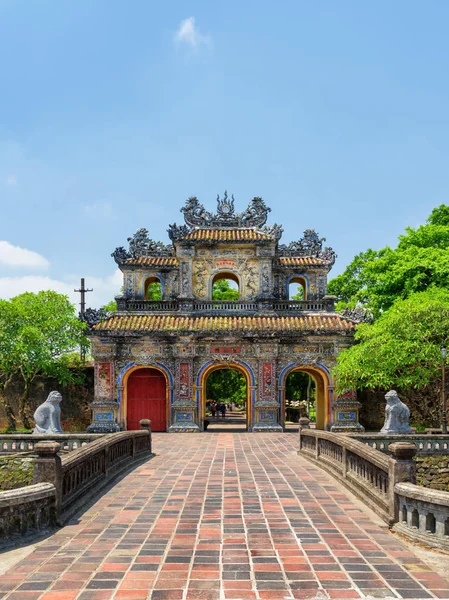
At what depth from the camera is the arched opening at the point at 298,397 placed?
3475 cm

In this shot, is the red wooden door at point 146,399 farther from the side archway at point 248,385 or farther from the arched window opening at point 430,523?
the arched window opening at point 430,523

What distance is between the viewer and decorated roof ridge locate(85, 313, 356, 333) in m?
25.0

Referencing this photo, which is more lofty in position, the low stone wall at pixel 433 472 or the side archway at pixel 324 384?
the side archway at pixel 324 384

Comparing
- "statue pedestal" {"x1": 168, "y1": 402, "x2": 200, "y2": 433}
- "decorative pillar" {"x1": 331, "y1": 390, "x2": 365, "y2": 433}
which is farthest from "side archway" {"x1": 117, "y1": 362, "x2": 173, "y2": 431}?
"decorative pillar" {"x1": 331, "y1": 390, "x2": 365, "y2": 433}

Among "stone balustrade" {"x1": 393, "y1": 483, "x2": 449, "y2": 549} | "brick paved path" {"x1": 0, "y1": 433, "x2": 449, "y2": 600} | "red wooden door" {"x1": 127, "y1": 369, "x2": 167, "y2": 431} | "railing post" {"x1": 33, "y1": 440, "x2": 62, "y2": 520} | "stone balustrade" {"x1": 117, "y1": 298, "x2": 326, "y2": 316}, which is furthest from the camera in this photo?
"stone balustrade" {"x1": 117, "y1": 298, "x2": 326, "y2": 316}

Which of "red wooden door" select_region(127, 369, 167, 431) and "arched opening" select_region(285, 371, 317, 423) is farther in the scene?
"arched opening" select_region(285, 371, 317, 423)

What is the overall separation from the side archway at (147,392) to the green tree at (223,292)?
16.7 m

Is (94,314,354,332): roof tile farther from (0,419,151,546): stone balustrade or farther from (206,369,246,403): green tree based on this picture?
(206,369,246,403): green tree

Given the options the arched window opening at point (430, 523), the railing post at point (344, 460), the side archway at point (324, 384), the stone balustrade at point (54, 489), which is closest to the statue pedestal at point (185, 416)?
the side archway at point (324, 384)

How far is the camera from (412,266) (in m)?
26.4

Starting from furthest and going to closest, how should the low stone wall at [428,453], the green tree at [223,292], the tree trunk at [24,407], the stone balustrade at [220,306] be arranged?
the green tree at [223,292] → the tree trunk at [24,407] → the stone balustrade at [220,306] → the low stone wall at [428,453]

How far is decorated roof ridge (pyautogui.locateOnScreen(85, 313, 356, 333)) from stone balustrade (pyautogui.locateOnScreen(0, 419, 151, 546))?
13.0m

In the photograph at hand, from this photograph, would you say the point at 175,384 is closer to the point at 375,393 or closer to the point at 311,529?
the point at 375,393

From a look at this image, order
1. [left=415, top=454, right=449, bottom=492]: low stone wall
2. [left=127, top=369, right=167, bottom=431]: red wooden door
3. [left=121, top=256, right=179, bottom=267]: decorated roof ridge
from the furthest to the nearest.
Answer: [left=121, top=256, right=179, bottom=267]: decorated roof ridge < [left=127, top=369, right=167, bottom=431]: red wooden door < [left=415, top=454, right=449, bottom=492]: low stone wall
